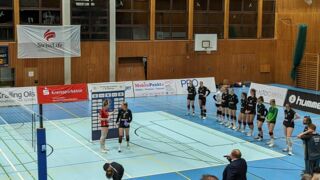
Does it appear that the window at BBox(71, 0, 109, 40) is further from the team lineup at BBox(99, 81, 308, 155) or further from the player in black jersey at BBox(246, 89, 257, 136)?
the player in black jersey at BBox(246, 89, 257, 136)

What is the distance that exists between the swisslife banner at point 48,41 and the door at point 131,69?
3.50 metres

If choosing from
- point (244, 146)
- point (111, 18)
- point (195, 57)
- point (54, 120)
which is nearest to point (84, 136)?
point (54, 120)

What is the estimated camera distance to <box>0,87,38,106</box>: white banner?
86.4 ft

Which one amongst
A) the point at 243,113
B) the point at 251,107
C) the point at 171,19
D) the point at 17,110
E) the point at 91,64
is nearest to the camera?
the point at 251,107

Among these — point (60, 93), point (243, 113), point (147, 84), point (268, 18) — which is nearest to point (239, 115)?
point (243, 113)

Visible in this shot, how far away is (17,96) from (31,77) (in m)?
4.43

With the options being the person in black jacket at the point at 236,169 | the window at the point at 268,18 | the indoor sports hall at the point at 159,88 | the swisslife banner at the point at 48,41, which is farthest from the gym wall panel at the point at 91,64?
the person in black jacket at the point at 236,169

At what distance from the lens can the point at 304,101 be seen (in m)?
25.2

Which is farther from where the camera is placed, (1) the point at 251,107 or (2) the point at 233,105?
(2) the point at 233,105

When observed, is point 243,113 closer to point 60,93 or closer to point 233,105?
point 233,105

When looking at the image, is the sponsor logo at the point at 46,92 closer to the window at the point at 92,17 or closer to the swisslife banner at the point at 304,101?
the window at the point at 92,17

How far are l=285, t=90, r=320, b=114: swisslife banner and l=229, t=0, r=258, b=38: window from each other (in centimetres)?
1215

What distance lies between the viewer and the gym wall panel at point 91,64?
32156 mm

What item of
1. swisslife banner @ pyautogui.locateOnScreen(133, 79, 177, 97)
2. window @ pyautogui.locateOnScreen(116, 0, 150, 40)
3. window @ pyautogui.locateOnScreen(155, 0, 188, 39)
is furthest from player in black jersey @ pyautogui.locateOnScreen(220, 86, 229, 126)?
window @ pyautogui.locateOnScreen(155, 0, 188, 39)
